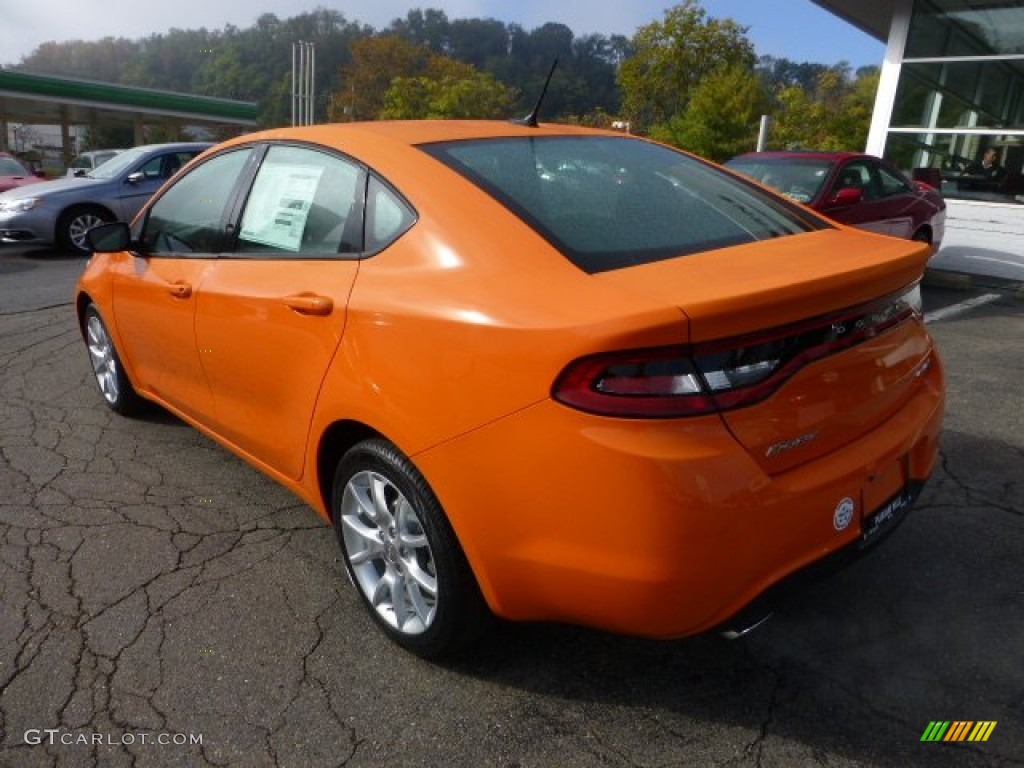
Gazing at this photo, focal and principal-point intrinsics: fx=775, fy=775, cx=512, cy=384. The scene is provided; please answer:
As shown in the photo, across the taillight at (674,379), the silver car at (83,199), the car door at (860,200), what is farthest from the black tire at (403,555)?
the silver car at (83,199)

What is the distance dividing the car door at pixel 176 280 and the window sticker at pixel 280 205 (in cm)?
20

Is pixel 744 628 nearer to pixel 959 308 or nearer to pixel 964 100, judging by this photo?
pixel 959 308

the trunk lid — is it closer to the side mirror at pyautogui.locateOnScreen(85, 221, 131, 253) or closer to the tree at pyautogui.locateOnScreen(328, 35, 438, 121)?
the side mirror at pyautogui.locateOnScreen(85, 221, 131, 253)

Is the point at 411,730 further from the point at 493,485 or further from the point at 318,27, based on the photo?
the point at 318,27

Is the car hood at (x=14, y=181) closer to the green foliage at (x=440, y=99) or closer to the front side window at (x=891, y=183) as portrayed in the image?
the front side window at (x=891, y=183)

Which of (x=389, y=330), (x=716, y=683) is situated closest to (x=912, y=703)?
(x=716, y=683)

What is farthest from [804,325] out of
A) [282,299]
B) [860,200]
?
[860,200]

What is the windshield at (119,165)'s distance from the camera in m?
10.7

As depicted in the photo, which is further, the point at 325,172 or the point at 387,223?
the point at 325,172

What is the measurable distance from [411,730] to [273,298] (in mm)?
1389

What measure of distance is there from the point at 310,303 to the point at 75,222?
9729mm

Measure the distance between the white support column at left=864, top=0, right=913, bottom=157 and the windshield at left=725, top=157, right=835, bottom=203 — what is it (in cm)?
403

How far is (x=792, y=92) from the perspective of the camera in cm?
3622

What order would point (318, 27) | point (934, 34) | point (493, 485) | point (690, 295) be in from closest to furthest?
point (690, 295)
point (493, 485)
point (934, 34)
point (318, 27)
